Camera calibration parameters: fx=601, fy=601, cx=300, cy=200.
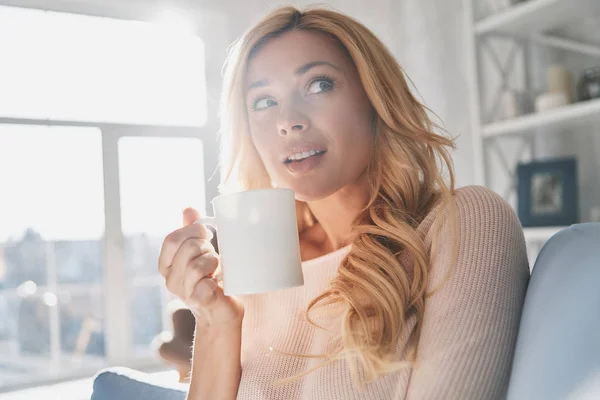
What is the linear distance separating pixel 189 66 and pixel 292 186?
329 centimetres

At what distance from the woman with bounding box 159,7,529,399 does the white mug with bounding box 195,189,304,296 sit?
122 millimetres

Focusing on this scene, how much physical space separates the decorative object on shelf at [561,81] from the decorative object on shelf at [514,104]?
0.17 metres

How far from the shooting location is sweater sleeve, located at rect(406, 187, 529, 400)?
0.71 m

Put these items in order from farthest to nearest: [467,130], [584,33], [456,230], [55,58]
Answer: [55,58] < [467,130] < [584,33] < [456,230]

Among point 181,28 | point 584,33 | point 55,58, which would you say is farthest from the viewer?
point 181,28

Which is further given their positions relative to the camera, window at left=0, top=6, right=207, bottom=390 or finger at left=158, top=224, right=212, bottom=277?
window at left=0, top=6, right=207, bottom=390

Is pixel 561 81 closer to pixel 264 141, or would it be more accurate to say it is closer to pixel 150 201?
pixel 264 141

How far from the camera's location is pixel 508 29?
2.57m

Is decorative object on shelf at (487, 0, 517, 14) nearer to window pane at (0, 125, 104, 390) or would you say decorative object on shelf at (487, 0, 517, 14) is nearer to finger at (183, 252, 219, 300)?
finger at (183, 252, 219, 300)

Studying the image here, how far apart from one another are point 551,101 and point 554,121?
0.30 ft

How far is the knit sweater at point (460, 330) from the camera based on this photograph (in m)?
0.71

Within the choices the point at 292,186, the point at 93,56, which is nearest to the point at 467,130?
the point at 93,56

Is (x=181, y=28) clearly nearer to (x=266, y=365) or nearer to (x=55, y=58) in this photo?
(x=55, y=58)

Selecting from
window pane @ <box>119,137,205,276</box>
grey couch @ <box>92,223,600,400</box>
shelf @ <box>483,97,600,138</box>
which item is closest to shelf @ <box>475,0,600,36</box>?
shelf @ <box>483,97,600,138</box>
